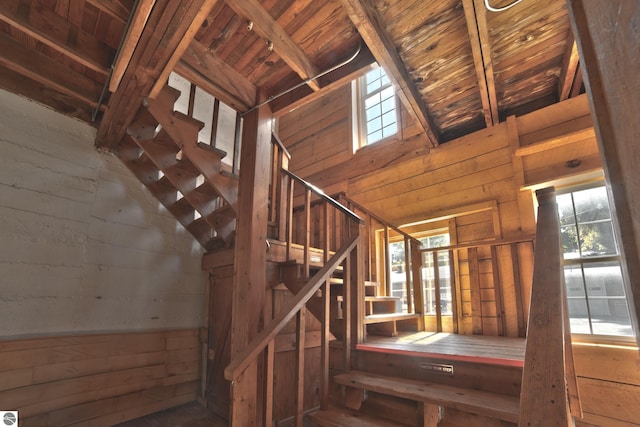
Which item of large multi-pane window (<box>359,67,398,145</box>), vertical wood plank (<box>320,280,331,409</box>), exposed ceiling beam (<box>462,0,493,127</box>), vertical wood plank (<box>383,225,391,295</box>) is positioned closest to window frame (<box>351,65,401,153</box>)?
large multi-pane window (<box>359,67,398,145</box>)

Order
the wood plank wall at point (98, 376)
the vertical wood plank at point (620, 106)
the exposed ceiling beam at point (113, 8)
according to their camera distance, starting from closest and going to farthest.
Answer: the vertical wood plank at point (620, 106)
the exposed ceiling beam at point (113, 8)
the wood plank wall at point (98, 376)

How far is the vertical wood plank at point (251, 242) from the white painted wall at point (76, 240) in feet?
5.30

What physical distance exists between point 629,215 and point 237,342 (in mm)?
2246

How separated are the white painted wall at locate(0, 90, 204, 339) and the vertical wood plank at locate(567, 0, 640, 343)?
3714 millimetres

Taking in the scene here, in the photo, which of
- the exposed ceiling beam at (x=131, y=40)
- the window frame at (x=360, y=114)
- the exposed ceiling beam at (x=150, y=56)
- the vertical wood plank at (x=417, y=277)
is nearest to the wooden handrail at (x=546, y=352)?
the exposed ceiling beam at (x=150, y=56)

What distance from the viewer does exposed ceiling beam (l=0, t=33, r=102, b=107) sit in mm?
2379

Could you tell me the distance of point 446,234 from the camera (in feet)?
13.4

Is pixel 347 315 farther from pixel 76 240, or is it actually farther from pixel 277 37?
pixel 76 240

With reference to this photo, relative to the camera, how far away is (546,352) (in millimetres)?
900

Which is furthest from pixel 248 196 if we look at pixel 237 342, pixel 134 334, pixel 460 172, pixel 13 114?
pixel 460 172

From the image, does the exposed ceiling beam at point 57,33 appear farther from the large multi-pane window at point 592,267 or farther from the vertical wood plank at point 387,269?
the large multi-pane window at point 592,267

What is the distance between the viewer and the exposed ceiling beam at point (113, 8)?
1862 millimetres

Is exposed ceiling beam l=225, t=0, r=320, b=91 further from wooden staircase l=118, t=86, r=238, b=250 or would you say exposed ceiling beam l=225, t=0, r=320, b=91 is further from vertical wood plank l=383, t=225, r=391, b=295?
vertical wood plank l=383, t=225, r=391, b=295

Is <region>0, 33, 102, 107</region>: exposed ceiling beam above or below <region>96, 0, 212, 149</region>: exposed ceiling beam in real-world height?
above
